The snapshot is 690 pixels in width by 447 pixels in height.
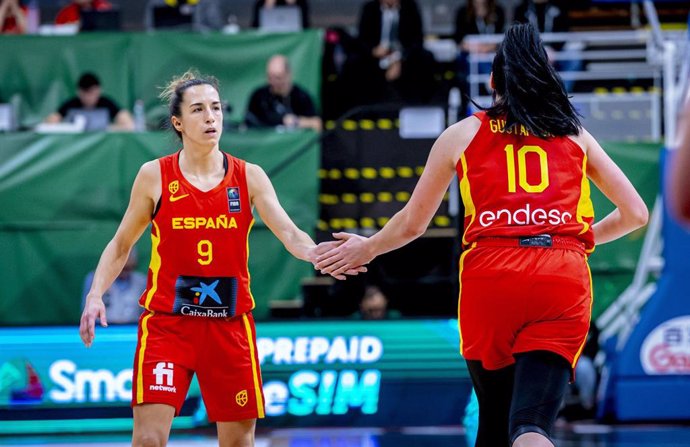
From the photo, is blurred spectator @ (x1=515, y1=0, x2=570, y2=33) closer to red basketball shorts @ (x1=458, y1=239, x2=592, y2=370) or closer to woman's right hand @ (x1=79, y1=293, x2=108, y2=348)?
woman's right hand @ (x1=79, y1=293, x2=108, y2=348)

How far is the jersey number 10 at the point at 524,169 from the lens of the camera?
4082 millimetres

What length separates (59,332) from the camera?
944 cm

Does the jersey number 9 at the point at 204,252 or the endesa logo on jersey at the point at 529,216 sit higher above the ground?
the endesa logo on jersey at the point at 529,216

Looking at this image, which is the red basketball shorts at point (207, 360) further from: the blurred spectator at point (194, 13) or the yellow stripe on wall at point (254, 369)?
the blurred spectator at point (194, 13)

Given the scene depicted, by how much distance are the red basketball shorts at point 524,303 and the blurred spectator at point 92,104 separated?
7354mm

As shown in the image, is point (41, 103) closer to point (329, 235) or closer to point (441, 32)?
point (329, 235)

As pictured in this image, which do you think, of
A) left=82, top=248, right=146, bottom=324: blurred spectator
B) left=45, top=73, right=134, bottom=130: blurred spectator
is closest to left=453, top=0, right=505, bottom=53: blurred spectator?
left=45, top=73, right=134, bottom=130: blurred spectator

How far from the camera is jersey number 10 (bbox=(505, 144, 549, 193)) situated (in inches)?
161

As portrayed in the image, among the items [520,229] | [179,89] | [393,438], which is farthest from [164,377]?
[393,438]

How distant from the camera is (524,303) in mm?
3994

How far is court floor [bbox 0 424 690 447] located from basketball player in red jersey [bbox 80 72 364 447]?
3575mm

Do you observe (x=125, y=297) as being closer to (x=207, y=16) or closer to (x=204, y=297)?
(x=207, y=16)

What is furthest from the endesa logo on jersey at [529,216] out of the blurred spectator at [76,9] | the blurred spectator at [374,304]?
the blurred spectator at [76,9]

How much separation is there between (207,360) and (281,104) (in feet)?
20.7
